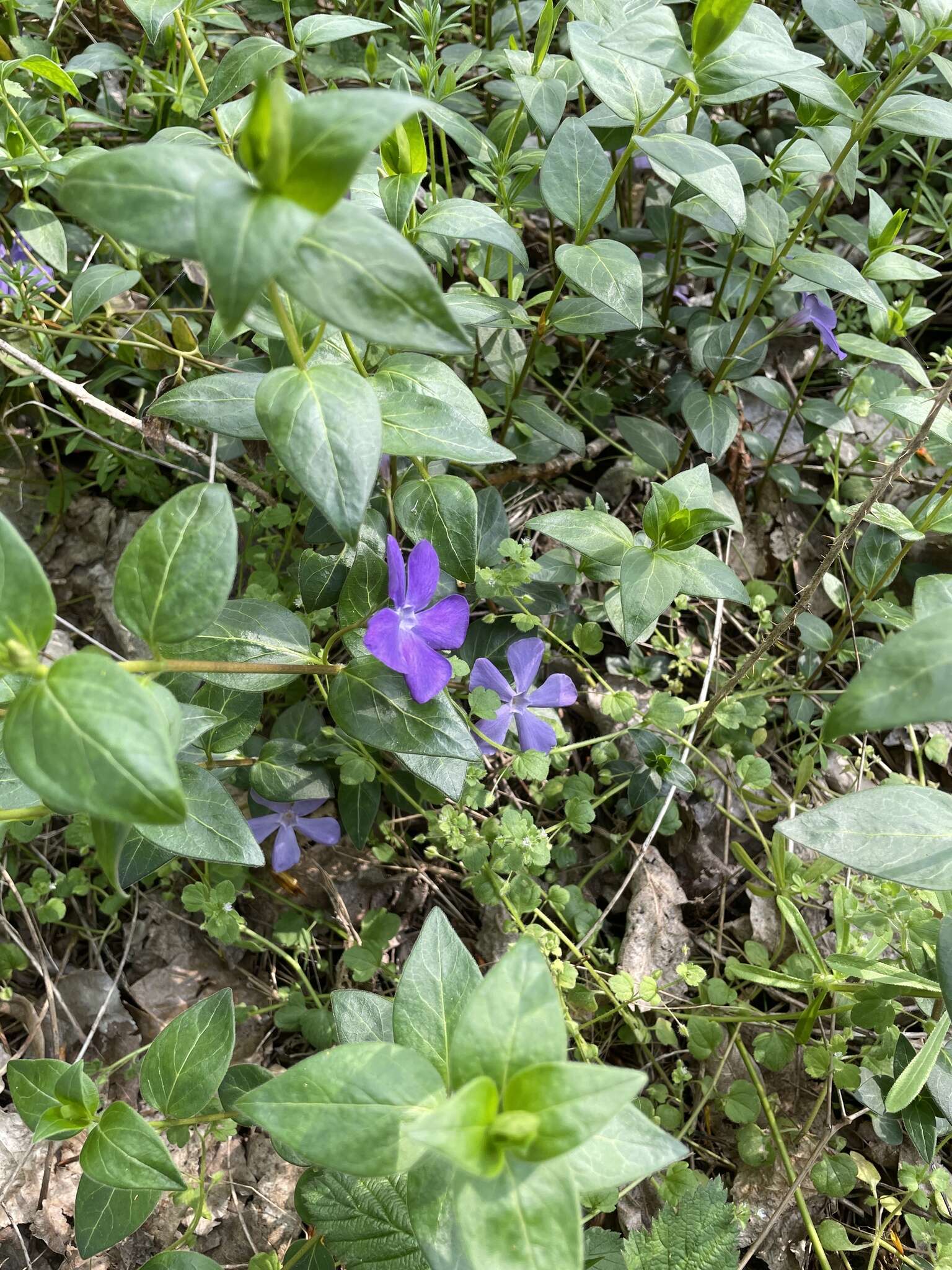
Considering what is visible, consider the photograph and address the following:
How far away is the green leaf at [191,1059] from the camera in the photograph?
1.55 meters

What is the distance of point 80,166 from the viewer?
1000mm

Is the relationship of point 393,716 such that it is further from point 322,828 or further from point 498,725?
point 322,828

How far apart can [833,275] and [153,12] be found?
1533mm

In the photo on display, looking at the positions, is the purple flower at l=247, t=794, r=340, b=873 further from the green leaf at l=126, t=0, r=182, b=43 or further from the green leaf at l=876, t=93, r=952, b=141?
the green leaf at l=876, t=93, r=952, b=141

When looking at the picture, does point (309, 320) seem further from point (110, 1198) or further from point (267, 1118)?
point (110, 1198)

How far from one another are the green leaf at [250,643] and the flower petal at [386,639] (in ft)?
0.50

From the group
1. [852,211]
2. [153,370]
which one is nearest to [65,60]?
[153,370]

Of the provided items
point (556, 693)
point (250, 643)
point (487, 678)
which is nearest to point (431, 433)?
point (250, 643)

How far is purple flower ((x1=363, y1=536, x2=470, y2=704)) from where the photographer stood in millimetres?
1568

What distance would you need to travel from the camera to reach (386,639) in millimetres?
1562

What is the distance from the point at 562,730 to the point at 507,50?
63.6 inches

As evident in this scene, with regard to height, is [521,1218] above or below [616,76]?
below

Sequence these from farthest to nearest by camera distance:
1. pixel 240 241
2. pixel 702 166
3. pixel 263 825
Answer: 1. pixel 263 825
2. pixel 702 166
3. pixel 240 241

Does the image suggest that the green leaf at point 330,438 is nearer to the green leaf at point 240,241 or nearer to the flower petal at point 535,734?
the green leaf at point 240,241
